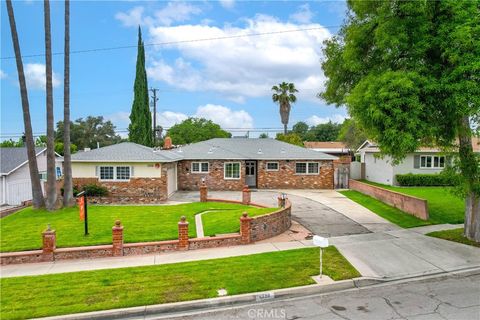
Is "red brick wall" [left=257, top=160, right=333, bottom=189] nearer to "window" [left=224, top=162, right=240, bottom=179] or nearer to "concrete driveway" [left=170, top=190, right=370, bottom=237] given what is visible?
"concrete driveway" [left=170, top=190, right=370, bottom=237]

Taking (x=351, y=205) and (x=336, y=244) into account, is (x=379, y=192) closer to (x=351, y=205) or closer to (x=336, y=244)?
(x=351, y=205)

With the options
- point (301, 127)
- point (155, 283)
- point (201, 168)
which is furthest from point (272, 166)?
point (301, 127)

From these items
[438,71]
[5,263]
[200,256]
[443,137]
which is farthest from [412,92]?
[5,263]

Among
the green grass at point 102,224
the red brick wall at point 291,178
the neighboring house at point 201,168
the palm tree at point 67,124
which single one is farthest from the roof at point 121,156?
the red brick wall at point 291,178

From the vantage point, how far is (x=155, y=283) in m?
8.65

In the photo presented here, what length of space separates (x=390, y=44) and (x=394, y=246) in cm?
670

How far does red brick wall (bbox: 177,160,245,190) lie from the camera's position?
27.0 m

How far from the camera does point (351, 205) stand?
20.3 metres

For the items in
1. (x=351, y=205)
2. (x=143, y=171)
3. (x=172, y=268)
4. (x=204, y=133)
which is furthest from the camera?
(x=204, y=133)

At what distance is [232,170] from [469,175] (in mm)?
17288

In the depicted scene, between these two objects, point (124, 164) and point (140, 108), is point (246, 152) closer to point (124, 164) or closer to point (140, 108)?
point (124, 164)

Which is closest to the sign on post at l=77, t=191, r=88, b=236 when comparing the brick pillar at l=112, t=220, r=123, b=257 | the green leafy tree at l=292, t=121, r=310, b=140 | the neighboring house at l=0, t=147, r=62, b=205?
the brick pillar at l=112, t=220, r=123, b=257

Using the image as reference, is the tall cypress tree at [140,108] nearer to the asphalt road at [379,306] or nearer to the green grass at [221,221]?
the green grass at [221,221]

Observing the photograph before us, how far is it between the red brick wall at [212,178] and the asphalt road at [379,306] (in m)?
18.7
